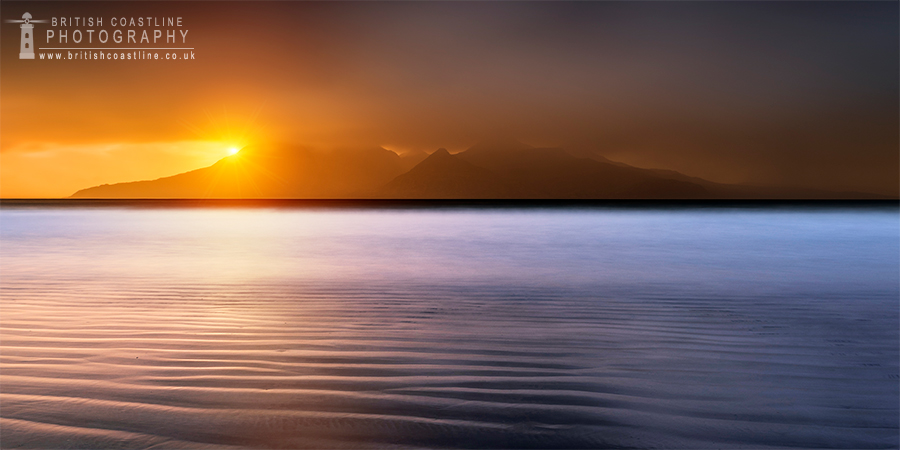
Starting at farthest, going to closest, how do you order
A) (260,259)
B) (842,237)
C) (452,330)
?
1. (842,237)
2. (260,259)
3. (452,330)

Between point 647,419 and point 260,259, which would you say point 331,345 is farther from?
point 260,259

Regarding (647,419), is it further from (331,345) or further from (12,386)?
(12,386)

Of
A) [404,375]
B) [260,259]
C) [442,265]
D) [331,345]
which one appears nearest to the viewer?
[404,375]

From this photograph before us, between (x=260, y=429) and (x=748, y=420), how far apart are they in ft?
5.15

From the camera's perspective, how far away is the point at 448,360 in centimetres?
244

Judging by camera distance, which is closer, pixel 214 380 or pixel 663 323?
pixel 214 380

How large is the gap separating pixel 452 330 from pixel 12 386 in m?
1.88

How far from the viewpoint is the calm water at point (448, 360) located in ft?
5.77

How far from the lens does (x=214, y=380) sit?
217 centimetres

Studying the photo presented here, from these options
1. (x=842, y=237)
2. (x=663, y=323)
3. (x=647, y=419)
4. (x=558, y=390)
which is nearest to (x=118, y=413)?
(x=558, y=390)

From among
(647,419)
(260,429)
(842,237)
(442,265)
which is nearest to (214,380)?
(260,429)

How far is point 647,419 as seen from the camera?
183cm

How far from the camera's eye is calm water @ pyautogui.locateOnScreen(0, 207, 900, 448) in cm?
176

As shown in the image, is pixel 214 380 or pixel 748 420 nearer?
pixel 748 420
